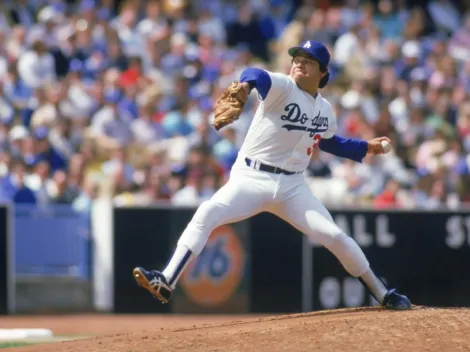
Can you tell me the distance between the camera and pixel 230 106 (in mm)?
7488

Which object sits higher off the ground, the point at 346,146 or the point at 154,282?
the point at 346,146

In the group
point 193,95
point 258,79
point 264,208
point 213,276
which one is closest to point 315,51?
point 258,79

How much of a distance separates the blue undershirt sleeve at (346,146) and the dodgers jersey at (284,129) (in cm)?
46

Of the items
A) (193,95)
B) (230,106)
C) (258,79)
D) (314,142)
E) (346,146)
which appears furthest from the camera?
(193,95)

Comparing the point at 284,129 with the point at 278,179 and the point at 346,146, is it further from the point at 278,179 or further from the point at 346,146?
the point at 346,146

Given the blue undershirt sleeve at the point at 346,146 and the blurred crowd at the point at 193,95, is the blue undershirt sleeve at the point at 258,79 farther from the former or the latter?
the blurred crowd at the point at 193,95

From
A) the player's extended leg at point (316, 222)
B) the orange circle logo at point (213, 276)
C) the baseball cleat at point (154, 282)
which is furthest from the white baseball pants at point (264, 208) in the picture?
the orange circle logo at point (213, 276)

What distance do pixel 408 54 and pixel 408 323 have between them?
9239 millimetres

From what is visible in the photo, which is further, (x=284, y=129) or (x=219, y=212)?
(x=284, y=129)

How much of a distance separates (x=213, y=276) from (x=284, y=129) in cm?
558

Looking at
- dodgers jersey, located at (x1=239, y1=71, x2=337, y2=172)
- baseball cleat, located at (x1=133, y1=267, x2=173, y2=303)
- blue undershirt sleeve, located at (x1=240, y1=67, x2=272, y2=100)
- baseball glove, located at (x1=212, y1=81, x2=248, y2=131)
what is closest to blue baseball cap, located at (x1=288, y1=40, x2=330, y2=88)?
dodgers jersey, located at (x1=239, y1=71, x2=337, y2=172)

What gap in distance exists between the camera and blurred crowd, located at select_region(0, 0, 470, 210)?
46.2 feet

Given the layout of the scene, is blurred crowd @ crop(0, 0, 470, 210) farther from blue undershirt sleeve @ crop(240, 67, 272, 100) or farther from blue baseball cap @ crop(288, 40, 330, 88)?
blue undershirt sleeve @ crop(240, 67, 272, 100)

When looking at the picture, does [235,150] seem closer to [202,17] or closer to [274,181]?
[202,17]
